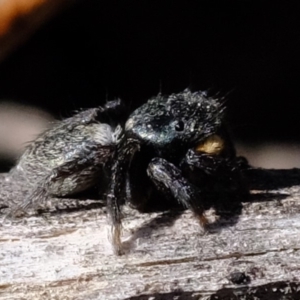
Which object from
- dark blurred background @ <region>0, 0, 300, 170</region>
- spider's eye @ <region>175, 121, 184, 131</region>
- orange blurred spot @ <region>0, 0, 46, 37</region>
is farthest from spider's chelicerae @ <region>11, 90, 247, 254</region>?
dark blurred background @ <region>0, 0, 300, 170</region>

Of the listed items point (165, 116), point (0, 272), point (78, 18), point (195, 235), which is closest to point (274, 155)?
point (78, 18)

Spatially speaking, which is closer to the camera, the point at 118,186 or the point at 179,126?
the point at 118,186

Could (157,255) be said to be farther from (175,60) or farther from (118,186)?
(175,60)

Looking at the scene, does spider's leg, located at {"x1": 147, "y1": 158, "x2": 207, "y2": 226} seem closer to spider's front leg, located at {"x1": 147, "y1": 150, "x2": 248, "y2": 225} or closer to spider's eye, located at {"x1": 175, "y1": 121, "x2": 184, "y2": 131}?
spider's front leg, located at {"x1": 147, "y1": 150, "x2": 248, "y2": 225}

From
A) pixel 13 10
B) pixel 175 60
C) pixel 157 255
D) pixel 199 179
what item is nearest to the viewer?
pixel 157 255

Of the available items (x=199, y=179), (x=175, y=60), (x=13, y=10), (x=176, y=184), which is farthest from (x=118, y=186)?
(x=175, y=60)

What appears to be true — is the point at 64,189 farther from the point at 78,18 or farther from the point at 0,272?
the point at 78,18

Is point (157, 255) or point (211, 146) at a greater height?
point (211, 146)
